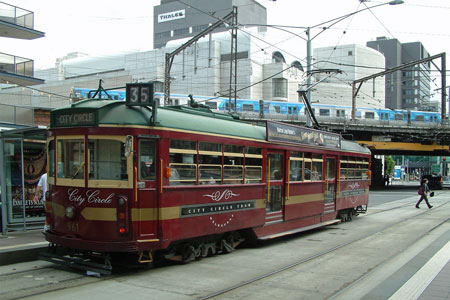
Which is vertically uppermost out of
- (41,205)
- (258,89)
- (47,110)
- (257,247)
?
(258,89)

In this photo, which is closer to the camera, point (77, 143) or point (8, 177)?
point (77, 143)

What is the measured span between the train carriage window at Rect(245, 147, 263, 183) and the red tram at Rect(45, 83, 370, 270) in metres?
0.02

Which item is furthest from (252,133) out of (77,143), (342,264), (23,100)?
(23,100)

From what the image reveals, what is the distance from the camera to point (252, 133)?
34.2 feet

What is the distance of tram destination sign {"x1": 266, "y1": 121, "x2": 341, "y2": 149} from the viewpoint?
11.1 m

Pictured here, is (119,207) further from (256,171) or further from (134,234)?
(256,171)

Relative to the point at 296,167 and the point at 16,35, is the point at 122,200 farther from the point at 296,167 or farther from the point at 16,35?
the point at 16,35

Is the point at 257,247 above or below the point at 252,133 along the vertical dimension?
below

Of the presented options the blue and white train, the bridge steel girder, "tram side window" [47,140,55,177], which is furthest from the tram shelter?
the bridge steel girder

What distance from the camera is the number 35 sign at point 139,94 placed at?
304 inches

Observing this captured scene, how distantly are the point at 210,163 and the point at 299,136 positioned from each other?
13.7ft

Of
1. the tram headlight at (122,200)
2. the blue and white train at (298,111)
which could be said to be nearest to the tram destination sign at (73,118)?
the tram headlight at (122,200)

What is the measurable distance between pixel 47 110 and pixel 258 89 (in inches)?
2141

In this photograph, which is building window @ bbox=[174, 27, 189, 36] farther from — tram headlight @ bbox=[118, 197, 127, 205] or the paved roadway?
tram headlight @ bbox=[118, 197, 127, 205]
